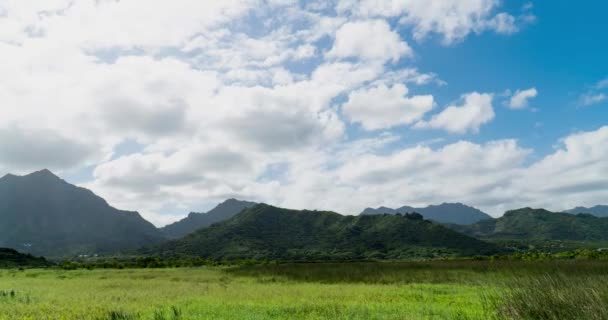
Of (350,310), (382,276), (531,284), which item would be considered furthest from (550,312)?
(382,276)

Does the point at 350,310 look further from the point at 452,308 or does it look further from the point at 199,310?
the point at 199,310

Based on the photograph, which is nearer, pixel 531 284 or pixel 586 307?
pixel 586 307

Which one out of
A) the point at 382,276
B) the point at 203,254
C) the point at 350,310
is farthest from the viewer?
the point at 203,254

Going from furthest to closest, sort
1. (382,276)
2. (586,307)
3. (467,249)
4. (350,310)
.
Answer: (467,249) < (382,276) < (350,310) < (586,307)

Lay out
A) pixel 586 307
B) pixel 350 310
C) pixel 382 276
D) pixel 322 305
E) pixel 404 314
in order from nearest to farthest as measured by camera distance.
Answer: pixel 586 307 < pixel 404 314 < pixel 350 310 < pixel 322 305 < pixel 382 276

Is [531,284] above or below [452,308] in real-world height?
above

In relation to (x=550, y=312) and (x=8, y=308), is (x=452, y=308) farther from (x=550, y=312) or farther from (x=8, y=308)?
(x=8, y=308)

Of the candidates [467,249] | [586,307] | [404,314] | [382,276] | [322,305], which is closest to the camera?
[586,307]

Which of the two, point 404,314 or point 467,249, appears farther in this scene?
point 467,249

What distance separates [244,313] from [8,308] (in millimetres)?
10250

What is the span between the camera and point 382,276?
3872 centimetres

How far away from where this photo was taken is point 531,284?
15508 mm

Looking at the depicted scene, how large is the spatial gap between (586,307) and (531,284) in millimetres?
4600

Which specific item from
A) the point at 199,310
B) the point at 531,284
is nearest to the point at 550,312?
the point at 531,284
